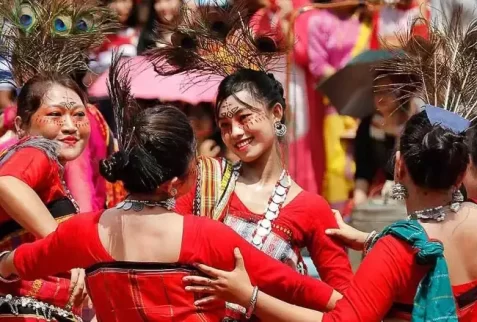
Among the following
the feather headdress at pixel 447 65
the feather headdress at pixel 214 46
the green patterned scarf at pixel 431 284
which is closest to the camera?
the green patterned scarf at pixel 431 284

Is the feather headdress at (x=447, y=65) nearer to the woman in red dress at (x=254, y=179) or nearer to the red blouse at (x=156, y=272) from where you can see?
the woman in red dress at (x=254, y=179)

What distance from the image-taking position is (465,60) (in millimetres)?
4184

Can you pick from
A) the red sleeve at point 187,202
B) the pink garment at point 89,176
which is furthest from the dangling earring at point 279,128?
the pink garment at point 89,176

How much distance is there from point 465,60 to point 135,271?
1323mm

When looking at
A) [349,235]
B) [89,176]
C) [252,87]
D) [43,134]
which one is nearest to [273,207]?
[349,235]

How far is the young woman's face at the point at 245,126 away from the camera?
4562 mm

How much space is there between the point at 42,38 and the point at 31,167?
32.9 inches

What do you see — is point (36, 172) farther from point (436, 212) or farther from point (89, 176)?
point (89, 176)

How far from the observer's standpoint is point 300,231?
450cm

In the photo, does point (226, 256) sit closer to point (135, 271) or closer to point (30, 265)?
point (135, 271)

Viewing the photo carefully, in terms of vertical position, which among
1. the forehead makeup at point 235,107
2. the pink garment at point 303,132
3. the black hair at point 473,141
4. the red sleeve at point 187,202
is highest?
the forehead makeup at point 235,107

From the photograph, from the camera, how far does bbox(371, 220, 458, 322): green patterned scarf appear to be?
139 inches

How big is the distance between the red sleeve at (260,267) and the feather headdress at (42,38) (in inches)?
65.3

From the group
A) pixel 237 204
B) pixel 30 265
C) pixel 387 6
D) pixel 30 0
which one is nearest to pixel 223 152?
pixel 387 6
